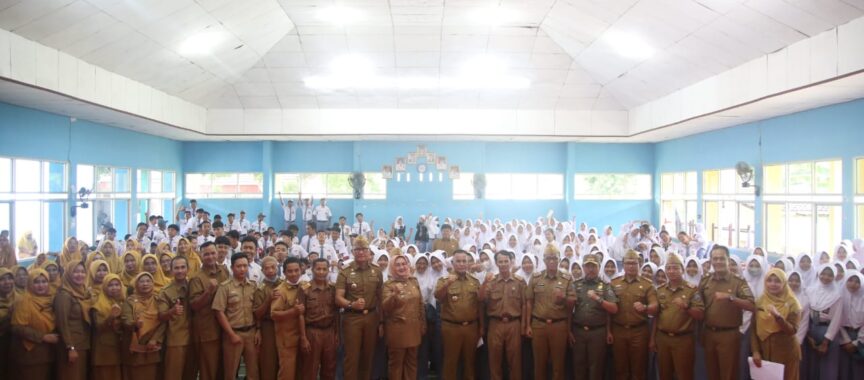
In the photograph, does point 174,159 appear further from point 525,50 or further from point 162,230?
point 525,50

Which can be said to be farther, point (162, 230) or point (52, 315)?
point (162, 230)

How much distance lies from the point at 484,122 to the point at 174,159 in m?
9.91

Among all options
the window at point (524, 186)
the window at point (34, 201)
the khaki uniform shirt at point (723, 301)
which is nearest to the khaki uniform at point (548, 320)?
the khaki uniform shirt at point (723, 301)

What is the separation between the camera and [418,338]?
555 cm

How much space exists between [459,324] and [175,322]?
2.61 meters

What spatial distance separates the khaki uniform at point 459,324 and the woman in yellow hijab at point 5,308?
3.82 m

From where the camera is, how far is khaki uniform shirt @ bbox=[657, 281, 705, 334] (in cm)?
521

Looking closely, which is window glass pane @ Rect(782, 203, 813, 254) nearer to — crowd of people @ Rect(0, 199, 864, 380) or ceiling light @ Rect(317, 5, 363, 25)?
crowd of people @ Rect(0, 199, 864, 380)

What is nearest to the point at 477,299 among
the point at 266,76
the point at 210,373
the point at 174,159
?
the point at 210,373

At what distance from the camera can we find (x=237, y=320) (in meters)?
5.10

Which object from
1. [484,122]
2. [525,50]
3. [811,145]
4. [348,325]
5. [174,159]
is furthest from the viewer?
[174,159]

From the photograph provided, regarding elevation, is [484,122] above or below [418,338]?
above

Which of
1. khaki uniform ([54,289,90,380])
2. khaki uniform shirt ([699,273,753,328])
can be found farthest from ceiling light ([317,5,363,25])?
khaki uniform shirt ([699,273,753,328])

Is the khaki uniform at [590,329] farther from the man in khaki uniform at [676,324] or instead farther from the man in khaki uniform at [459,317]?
the man in khaki uniform at [459,317]
